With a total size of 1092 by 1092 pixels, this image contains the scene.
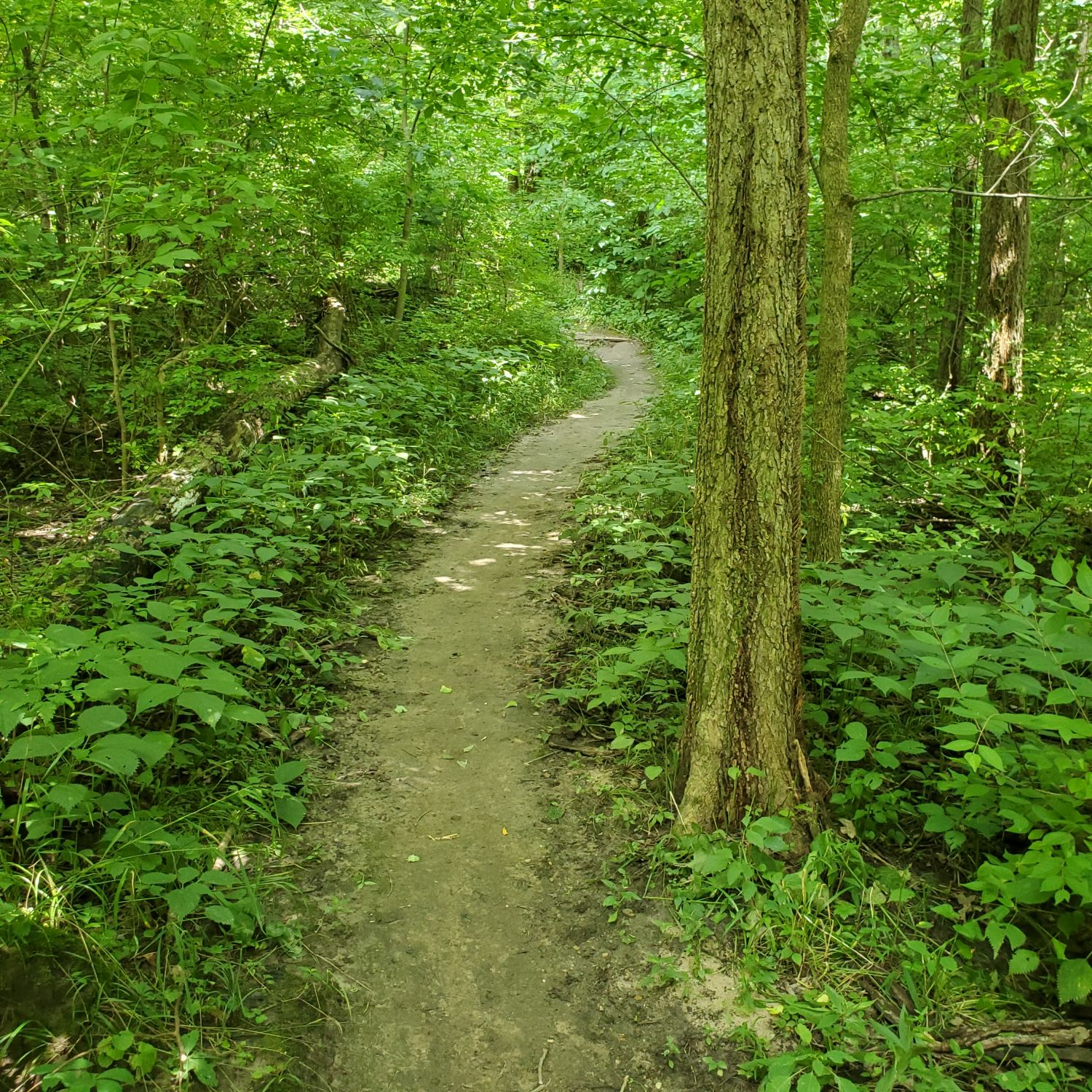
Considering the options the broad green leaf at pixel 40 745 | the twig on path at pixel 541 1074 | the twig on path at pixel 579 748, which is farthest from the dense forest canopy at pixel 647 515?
the twig on path at pixel 541 1074

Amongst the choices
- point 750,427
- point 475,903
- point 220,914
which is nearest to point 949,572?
point 750,427

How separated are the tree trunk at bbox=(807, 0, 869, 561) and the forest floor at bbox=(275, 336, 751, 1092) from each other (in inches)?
78.8

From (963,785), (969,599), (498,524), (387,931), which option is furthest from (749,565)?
(498,524)

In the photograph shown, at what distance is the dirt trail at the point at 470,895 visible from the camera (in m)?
2.55

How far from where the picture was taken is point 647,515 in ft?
21.0

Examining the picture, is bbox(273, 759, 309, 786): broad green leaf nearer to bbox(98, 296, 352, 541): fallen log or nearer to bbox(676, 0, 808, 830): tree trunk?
bbox(676, 0, 808, 830): tree trunk

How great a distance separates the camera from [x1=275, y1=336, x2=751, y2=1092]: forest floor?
2.55 meters

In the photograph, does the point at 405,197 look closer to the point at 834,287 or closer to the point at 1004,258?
the point at 1004,258

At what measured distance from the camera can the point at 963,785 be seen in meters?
2.98

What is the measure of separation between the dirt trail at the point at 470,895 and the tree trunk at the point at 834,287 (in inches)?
81.1

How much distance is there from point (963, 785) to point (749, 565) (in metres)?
1.22

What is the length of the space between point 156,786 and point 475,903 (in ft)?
4.83

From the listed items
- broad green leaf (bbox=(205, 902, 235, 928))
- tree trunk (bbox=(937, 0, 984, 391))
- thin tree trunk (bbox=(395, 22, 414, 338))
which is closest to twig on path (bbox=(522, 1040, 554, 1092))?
broad green leaf (bbox=(205, 902, 235, 928))

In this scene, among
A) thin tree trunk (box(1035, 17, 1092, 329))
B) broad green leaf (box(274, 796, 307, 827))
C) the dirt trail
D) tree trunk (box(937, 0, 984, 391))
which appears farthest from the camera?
thin tree trunk (box(1035, 17, 1092, 329))
